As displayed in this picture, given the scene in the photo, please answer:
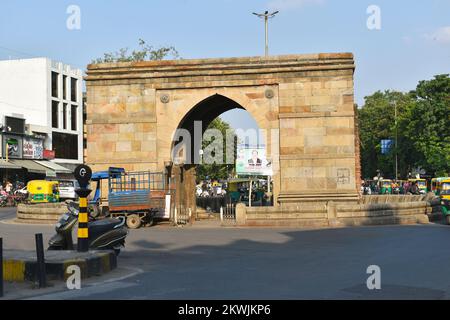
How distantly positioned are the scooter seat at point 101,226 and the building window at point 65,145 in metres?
46.5

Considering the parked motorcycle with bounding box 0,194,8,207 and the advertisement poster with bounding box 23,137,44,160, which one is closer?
the parked motorcycle with bounding box 0,194,8,207

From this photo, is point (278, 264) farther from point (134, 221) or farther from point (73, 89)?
point (73, 89)

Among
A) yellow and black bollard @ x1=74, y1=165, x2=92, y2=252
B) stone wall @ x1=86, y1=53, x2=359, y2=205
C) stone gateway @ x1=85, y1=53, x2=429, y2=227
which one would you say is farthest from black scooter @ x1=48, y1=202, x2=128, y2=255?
stone wall @ x1=86, y1=53, x2=359, y2=205

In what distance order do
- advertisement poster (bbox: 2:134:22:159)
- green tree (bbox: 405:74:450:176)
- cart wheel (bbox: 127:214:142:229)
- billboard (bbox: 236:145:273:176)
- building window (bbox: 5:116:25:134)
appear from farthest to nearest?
1. green tree (bbox: 405:74:450:176)
2. building window (bbox: 5:116:25:134)
3. advertisement poster (bbox: 2:134:22:159)
4. billboard (bbox: 236:145:273:176)
5. cart wheel (bbox: 127:214:142:229)

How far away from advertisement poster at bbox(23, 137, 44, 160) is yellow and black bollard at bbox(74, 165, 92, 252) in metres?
42.5

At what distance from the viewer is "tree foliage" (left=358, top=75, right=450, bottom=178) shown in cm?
6144

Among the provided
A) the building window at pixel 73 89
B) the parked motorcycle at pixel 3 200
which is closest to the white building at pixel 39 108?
the building window at pixel 73 89

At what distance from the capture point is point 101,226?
40.9ft

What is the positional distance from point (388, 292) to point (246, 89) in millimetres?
17260

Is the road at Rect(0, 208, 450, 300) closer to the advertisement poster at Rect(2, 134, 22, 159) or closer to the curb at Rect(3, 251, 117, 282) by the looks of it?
the curb at Rect(3, 251, 117, 282)

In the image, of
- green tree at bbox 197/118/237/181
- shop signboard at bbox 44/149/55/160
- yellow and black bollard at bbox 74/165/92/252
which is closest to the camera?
yellow and black bollard at bbox 74/165/92/252

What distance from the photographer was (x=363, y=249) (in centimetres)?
1398

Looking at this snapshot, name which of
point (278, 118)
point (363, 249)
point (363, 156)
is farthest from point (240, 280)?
point (363, 156)
